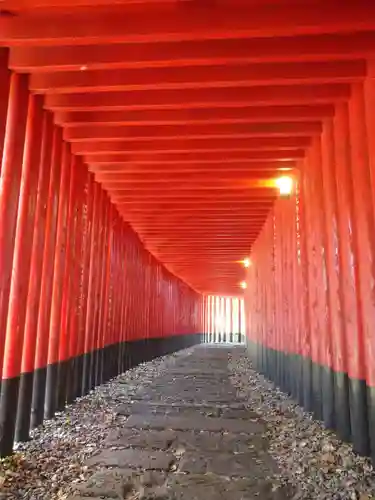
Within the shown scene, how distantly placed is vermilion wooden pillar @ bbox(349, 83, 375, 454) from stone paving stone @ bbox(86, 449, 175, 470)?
6.05ft

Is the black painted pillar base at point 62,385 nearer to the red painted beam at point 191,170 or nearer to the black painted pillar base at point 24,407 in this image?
the black painted pillar base at point 24,407

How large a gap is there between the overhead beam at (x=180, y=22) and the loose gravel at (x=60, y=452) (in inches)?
145

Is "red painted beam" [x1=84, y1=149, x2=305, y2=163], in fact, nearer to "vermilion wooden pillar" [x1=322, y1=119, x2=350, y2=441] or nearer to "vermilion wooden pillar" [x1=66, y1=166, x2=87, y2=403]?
"vermilion wooden pillar" [x1=66, y1=166, x2=87, y2=403]

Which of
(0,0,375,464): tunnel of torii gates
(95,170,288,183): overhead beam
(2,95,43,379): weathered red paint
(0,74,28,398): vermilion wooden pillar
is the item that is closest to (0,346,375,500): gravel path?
(0,0,375,464): tunnel of torii gates

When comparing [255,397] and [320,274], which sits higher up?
[320,274]

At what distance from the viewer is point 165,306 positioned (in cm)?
1689

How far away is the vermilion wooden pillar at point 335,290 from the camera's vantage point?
447 centimetres

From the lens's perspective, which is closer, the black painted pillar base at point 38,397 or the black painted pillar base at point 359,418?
the black painted pillar base at point 359,418

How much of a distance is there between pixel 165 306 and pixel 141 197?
9188 millimetres

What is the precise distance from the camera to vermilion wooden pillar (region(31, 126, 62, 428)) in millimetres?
4895

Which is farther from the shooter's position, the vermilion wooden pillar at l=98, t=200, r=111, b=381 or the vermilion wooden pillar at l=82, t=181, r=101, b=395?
the vermilion wooden pillar at l=98, t=200, r=111, b=381

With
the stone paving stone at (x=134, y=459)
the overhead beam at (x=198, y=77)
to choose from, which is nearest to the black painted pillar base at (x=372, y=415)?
the stone paving stone at (x=134, y=459)

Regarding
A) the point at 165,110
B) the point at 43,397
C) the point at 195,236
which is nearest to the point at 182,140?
the point at 165,110

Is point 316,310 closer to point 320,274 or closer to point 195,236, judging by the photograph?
point 320,274
